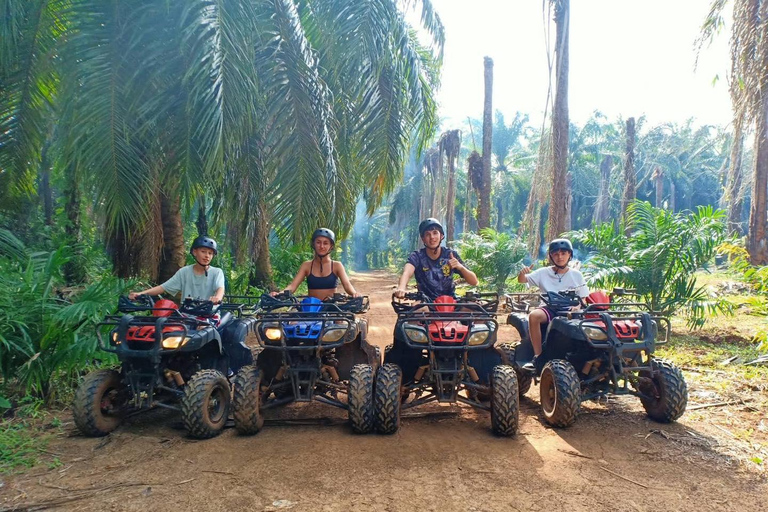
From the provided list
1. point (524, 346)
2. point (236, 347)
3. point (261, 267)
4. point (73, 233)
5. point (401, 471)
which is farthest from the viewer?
point (261, 267)

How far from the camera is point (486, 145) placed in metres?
20.0

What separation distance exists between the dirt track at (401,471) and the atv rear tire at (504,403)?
13cm

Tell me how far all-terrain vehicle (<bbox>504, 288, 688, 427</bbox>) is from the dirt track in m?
0.22

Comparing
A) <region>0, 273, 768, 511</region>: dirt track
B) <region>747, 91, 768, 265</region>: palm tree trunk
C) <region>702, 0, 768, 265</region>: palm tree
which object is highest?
<region>702, 0, 768, 265</region>: palm tree

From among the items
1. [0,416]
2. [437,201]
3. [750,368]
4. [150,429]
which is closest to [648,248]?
[750,368]

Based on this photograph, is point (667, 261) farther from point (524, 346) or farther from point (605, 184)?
point (605, 184)

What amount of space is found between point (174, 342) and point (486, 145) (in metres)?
17.3

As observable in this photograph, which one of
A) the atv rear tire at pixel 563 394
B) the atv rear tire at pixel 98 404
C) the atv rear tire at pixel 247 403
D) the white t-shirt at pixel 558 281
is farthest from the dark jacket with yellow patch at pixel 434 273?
the atv rear tire at pixel 98 404

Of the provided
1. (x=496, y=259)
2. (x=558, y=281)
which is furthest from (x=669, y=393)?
(x=496, y=259)

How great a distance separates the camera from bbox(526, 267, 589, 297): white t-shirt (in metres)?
5.63

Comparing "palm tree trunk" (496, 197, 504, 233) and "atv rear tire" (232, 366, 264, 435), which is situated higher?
"palm tree trunk" (496, 197, 504, 233)

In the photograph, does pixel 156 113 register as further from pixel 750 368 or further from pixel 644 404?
pixel 750 368

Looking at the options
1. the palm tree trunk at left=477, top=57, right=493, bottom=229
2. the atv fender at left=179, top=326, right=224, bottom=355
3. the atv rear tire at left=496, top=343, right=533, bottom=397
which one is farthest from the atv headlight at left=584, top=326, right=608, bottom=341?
the palm tree trunk at left=477, top=57, right=493, bottom=229

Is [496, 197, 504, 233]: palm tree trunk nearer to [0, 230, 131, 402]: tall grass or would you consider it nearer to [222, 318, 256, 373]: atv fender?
[222, 318, 256, 373]: atv fender
